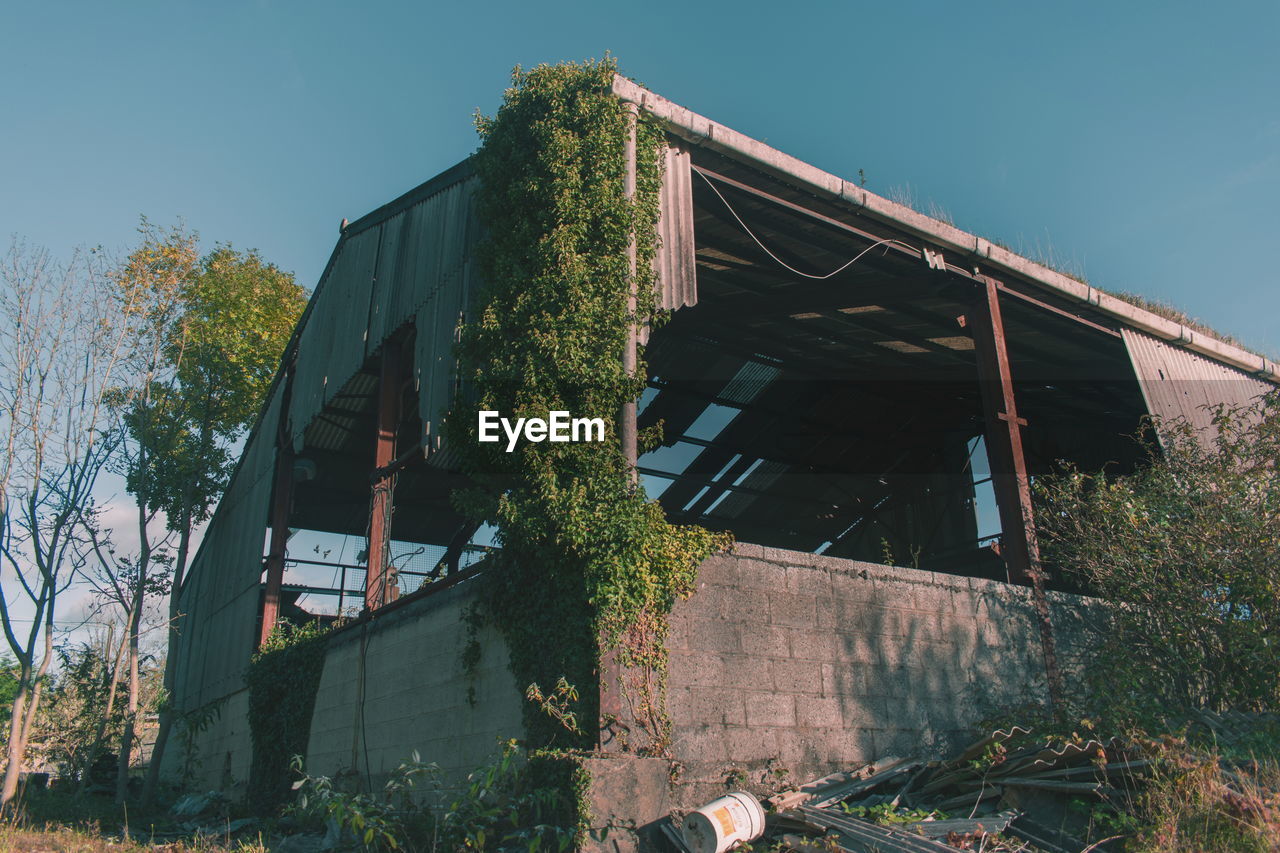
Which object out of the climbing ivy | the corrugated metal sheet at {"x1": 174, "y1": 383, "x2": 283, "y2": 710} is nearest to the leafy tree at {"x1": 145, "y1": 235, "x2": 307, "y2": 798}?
the corrugated metal sheet at {"x1": 174, "y1": 383, "x2": 283, "y2": 710}

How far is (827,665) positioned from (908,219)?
5.47 meters

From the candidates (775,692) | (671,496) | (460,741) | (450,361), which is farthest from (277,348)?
(775,692)

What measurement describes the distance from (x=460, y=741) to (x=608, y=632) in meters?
2.20

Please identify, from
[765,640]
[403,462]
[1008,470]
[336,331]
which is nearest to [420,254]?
[403,462]

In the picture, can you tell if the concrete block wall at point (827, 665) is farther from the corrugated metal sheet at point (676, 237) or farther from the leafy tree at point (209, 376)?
the leafy tree at point (209, 376)

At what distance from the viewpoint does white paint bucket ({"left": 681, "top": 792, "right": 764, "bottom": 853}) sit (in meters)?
6.11

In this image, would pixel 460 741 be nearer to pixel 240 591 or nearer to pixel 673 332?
pixel 673 332

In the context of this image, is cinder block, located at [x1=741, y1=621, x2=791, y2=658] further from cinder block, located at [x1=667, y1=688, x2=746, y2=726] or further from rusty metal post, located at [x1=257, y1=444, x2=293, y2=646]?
rusty metal post, located at [x1=257, y1=444, x2=293, y2=646]

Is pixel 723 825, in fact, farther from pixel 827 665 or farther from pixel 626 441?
pixel 626 441

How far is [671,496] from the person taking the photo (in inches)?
752

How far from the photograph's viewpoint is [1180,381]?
13336 mm

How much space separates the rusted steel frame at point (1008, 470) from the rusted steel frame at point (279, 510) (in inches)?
421

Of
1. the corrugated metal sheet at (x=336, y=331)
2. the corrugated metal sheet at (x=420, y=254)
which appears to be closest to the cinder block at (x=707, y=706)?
the corrugated metal sheet at (x=420, y=254)

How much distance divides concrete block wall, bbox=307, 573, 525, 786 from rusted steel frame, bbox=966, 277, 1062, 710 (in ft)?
18.6
